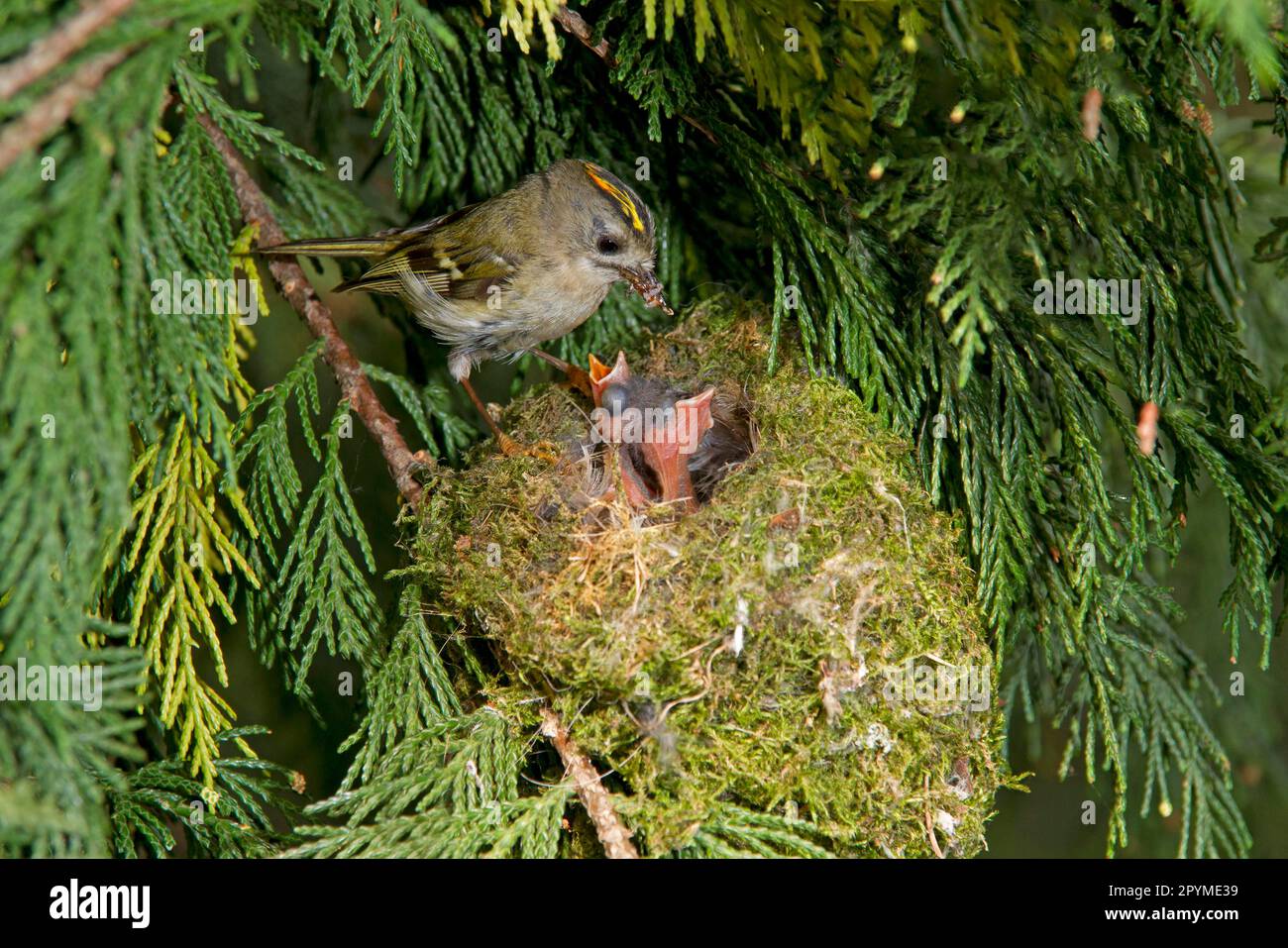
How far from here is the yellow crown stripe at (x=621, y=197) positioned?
9.17 ft

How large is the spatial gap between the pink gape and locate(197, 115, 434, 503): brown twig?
20.4 inches

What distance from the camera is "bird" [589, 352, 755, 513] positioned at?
2596mm

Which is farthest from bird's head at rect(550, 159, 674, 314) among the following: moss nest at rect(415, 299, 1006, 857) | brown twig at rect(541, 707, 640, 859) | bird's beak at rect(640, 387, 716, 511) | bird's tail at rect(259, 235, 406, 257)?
brown twig at rect(541, 707, 640, 859)

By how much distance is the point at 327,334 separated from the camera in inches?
106

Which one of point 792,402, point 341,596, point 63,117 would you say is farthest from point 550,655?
point 63,117

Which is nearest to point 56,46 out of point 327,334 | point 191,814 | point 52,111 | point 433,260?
point 52,111

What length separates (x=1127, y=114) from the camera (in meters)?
2.03

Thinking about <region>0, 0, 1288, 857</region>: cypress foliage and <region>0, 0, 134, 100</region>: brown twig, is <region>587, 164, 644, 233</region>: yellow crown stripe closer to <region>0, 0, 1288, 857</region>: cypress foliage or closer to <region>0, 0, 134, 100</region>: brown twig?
<region>0, 0, 1288, 857</region>: cypress foliage

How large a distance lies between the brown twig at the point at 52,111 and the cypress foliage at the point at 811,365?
0.12 meters

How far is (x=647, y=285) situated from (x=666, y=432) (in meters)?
0.54

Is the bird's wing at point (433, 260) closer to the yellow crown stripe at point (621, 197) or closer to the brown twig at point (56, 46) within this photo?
the yellow crown stripe at point (621, 197)

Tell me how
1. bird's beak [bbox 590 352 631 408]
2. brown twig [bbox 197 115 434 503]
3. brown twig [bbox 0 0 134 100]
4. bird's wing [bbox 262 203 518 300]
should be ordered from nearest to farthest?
brown twig [bbox 0 0 134 100]
brown twig [bbox 197 115 434 503]
bird's beak [bbox 590 352 631 408]
bird's wing [bbox 262 203 518 300]

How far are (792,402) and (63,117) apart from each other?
1695 millimetres

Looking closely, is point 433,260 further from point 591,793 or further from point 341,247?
point 591,793
